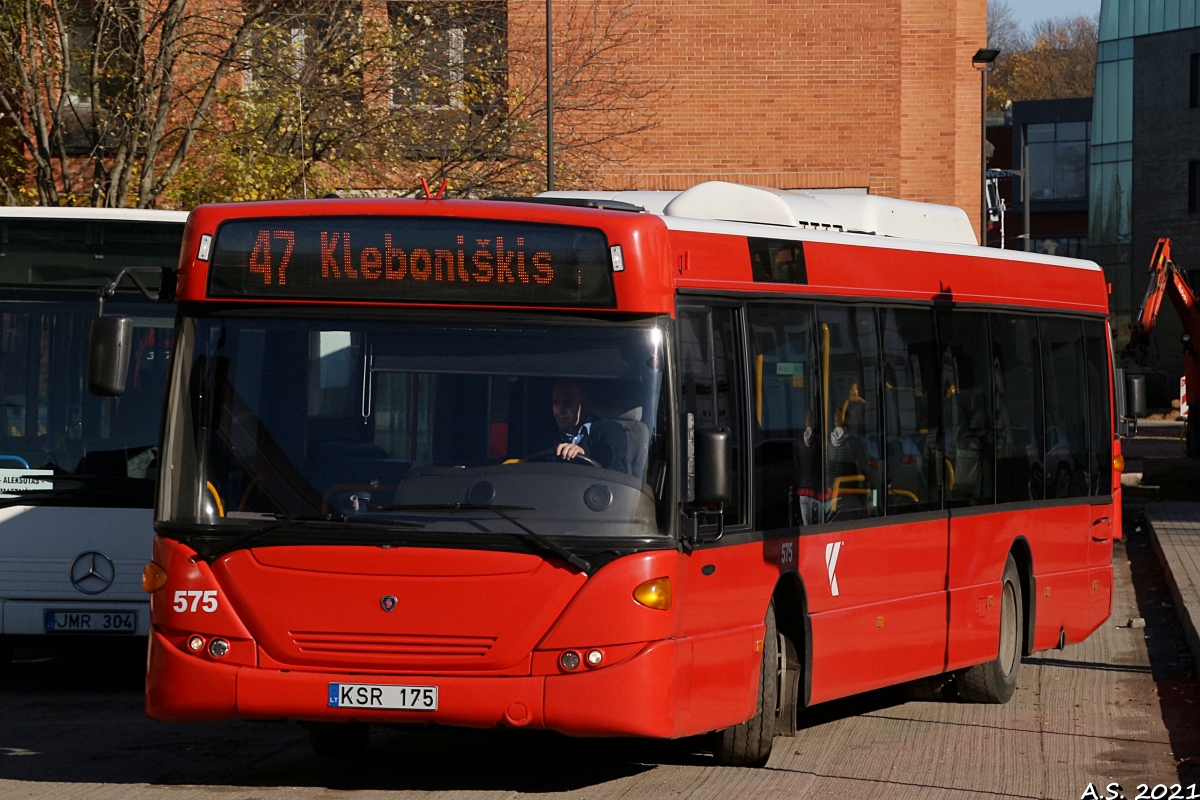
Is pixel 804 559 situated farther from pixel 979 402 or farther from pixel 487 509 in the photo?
pixel 979 402

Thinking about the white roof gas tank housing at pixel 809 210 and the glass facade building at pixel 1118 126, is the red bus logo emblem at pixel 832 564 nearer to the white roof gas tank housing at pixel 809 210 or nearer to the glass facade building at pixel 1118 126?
the white roof gas tank housing at pixel 809 210

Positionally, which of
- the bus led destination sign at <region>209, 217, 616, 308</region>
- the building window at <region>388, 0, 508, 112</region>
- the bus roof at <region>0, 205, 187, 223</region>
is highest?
the building window at <region>388, 0, 508, 112</region>

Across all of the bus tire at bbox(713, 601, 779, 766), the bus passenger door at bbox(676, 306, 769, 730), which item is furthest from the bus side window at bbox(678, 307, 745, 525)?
the bus tire at bbox(713, 601, 779, 766)

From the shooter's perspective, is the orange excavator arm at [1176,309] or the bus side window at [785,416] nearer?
the bus side window at [785,416]

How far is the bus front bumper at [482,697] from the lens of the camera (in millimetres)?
7328

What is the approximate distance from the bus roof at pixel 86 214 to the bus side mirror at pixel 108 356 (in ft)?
12.7

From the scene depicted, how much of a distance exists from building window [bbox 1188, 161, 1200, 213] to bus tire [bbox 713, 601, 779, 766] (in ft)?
221

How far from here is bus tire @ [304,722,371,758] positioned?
28.6 ft

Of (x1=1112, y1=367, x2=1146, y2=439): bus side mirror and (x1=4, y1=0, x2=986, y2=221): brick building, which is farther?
(x1=4, y1=0, x2=986, y2=221): brick building

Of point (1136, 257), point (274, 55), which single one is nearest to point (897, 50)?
point (274, 55)

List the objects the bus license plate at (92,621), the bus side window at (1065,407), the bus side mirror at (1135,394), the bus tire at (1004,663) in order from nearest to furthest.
Answer: the bus license plate at (92,621) → the bus tire at (1004,663) → the bus side window at (1065,407) → the bus side mirror at (1135,394)

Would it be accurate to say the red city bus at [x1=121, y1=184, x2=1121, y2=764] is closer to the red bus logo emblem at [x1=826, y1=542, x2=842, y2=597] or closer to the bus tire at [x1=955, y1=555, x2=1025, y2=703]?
the red bus logo emblem at [x1=826, y1=542, x2=842, y2=597]

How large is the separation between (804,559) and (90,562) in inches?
188

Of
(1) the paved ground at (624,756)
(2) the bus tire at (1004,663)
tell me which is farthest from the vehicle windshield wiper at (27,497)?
(2) the bus tire at (1004,663)
